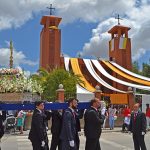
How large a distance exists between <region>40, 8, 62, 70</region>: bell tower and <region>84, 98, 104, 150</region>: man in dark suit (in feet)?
146

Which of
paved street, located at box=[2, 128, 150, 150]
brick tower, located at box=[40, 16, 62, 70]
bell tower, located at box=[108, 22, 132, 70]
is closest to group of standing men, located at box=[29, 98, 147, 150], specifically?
paved street, located at box=[2, 128, 150, 150]

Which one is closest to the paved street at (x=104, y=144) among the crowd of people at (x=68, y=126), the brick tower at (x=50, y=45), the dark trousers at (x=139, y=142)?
the dark trousers at (x=139, y=142)

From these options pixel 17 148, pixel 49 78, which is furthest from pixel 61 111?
pixel 49 78

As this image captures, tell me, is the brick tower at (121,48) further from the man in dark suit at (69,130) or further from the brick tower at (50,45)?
the man in dark suit at (69,130)

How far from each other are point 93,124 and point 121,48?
5010 centimetres

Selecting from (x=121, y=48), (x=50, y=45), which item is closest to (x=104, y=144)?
(x=50, y=45)

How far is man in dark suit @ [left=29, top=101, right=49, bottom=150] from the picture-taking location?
9930 millimetres

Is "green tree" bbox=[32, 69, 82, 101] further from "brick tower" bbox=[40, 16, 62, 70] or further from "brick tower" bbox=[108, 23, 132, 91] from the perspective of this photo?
"brick tower" bbox=[108, 23, 132, 91]

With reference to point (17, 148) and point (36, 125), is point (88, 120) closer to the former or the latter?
point (36, 125)

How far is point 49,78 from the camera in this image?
1699 inches

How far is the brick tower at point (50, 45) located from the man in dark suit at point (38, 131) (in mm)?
44617

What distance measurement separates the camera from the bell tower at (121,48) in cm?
5897

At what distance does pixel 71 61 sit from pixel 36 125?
45.0 m

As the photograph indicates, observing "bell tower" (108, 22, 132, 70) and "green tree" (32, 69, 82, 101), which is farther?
"bell tower" (108, 22, 132, 70)
